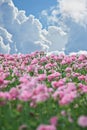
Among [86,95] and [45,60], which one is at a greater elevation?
[45,60]

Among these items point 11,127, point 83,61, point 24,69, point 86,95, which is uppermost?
point 83,61

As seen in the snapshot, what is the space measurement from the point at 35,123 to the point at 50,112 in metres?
0.77

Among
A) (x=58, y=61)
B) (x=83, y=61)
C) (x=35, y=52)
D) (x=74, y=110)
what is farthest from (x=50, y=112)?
(x=35, y=52)

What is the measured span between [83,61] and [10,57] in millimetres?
3145

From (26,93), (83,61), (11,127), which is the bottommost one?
(11,127)

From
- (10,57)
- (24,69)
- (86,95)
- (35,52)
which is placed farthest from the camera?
(35,52)

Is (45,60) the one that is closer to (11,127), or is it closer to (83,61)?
(83,61)

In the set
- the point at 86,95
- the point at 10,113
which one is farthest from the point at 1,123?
the point at 86,95

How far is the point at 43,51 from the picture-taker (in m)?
20.3

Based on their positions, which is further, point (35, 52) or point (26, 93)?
point (35, 52)

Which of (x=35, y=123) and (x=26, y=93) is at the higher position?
(x=26, y=93)

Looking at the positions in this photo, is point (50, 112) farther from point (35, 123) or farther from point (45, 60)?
point (45, 60)

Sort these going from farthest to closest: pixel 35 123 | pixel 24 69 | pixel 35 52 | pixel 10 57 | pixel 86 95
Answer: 1. pixel 35 52
2. pixel 10 57
3. pixel 24 69
4. pixel 86 95
5. pixel 35 123

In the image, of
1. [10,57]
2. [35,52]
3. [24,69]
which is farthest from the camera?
[35,52]
